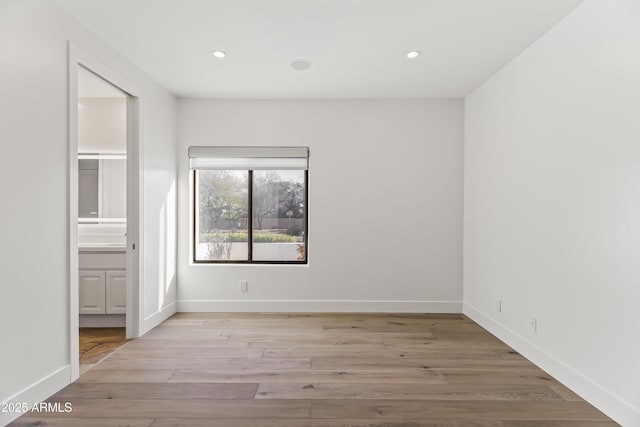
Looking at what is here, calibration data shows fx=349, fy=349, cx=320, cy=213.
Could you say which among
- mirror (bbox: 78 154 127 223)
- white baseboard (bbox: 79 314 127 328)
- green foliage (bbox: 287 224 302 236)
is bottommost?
white baseboard (bbox: 79 314 127 328)

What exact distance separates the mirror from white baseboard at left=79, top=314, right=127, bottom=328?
106 centimetres

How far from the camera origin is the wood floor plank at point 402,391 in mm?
2334

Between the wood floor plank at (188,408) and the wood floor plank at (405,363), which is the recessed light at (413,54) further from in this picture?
the wood floor plank at (188,408)

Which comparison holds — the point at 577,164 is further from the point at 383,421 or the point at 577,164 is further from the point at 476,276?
the point at 383,421

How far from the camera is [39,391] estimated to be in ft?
7.23

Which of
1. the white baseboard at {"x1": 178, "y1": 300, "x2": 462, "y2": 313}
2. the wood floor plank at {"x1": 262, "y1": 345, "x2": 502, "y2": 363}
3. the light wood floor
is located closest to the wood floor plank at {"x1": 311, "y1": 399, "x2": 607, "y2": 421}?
the light wood floor

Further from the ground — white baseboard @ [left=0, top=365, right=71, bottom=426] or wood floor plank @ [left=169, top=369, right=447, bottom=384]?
white baseboard @ [left=0, top=365, right=71, bottom=426]

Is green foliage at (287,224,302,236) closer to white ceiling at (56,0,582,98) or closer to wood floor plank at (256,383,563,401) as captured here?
white ceiling at (56,0,582,98)

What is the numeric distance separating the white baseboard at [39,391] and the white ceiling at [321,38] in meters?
2.47

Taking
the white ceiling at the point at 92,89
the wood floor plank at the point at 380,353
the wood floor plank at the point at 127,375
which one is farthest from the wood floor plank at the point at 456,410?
the white ceiling at the point at 92,89

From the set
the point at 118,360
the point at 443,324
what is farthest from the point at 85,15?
the point at 443,324

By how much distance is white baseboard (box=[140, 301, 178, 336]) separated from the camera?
3.53 m

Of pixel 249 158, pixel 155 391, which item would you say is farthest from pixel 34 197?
pixel 249 158

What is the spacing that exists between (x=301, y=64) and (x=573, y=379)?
3295 mm
